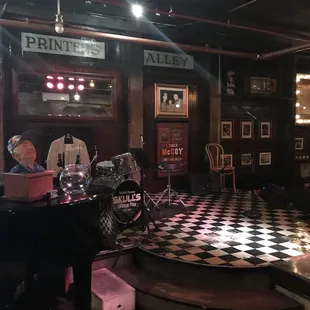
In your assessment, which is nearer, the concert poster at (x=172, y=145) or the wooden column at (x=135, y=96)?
the wooden column at (x=135, y=96)

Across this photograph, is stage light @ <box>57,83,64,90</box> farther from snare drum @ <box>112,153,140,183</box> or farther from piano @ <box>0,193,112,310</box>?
piano @ <box>0,193,112,310</box>

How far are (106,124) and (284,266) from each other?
507cm

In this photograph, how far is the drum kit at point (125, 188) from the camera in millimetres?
5121

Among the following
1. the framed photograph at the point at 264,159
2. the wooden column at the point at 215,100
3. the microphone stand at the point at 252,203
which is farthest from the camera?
the framed photograph at the point at 264,159

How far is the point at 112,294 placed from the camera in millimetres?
3109

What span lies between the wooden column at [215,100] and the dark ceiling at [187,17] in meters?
0.52

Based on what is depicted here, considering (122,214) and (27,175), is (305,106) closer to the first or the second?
(122,214)

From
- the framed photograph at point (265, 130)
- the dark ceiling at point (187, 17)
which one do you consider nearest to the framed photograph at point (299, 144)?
the framed photograph at point (265, 130)

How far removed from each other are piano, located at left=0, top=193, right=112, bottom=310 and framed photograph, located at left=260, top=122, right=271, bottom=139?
309 inches

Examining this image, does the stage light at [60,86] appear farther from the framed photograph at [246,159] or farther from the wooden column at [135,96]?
the framed photograph at [246,159]

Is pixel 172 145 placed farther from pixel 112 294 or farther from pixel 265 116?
pixel 112 294

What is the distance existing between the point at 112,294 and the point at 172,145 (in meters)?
5.50

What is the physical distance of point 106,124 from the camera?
7480mm

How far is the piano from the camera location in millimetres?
2168
